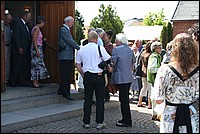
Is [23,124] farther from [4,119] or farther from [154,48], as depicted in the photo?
[154,48]

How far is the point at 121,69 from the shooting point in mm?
6324

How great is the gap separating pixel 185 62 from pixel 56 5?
5060 millimetres

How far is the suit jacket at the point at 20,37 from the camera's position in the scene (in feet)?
24.8

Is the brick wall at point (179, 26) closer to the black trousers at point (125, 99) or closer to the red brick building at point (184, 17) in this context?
the red brick building at point (184, 17)

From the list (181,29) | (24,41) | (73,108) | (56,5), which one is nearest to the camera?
(73,108)

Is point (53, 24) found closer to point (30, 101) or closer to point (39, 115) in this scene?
point (30, 101)

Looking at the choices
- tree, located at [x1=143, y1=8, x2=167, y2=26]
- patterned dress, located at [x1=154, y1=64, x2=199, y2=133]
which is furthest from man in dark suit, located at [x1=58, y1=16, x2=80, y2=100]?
tree, located at [x1=143, y1=8, x2=167, y2=26]

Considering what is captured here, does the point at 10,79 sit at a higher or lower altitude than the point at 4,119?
higher

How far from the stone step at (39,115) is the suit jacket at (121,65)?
1.24 metres

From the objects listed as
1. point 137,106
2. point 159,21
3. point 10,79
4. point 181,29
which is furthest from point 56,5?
point 159,21

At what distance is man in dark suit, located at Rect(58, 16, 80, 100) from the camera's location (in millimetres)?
7355

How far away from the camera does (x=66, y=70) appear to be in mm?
7562

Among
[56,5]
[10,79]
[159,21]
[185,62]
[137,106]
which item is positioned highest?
[159,21]

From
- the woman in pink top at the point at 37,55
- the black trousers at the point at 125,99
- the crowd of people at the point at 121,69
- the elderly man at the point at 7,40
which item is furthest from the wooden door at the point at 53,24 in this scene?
the black trousers at the point at 125,99
